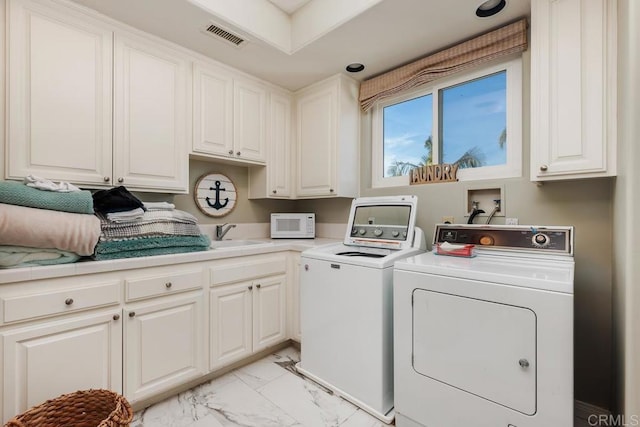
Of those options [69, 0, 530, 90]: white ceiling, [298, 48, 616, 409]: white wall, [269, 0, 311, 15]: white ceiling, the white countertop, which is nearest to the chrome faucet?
the white countertop

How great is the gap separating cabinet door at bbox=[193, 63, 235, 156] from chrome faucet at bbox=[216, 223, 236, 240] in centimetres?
61

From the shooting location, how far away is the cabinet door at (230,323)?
6.17ft

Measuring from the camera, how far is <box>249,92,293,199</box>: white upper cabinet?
8.67ft

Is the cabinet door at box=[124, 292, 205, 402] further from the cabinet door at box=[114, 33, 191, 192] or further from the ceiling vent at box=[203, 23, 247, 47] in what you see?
the ceiling vent at box=[203, 23, 247, 47]

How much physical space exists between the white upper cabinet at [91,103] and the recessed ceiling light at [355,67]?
1224 mm

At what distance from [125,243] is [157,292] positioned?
12.5 inches

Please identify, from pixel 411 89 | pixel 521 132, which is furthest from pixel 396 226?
pixel 411 89

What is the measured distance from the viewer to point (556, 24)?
1452 millimetres

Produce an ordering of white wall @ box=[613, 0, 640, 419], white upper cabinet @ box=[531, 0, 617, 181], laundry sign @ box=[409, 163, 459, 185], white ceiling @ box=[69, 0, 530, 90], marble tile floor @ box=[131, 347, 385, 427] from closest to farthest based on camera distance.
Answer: white wall @ box=[613, 0, 640, 419] → white upper cabinet @ box=[531, 0, 617, 181] → marble tile floor @ box=[131, 347, 385, 427] → white ceiling @ box=[69, 0, 530, 90] → laundry sign @ box=[409, 163, 459, 185]

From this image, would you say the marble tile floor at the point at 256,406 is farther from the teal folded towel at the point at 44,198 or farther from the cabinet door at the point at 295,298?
the teal folded towel at the point at 44,198

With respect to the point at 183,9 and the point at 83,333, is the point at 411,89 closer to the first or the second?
the point at 183,9

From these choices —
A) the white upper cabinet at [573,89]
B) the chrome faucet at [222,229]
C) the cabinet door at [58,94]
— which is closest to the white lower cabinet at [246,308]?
the chrome faucet at [222,229]

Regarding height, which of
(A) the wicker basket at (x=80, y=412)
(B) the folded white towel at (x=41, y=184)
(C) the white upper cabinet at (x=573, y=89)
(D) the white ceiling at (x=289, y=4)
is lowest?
(A) the wicker basket at (x=80, y=412)

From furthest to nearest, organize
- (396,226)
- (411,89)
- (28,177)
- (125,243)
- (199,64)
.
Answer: (411,89) < (199,64) < (396,226) < (125,243) < (28,177)
